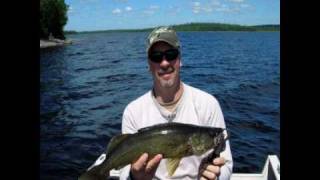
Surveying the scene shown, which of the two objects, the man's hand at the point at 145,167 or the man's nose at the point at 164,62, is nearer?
the man's hand at the point at 145,167

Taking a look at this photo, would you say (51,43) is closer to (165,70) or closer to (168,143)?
(165,70)

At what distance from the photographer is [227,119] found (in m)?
18.5

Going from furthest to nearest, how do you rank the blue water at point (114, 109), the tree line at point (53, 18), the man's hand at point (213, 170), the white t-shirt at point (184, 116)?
the tree line at point (53, 18), the blue water at point (114, 109), the white t-shirt at point (184, 116), the man's hand at point (213, 170)

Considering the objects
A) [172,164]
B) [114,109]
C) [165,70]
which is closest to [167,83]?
[165,70]

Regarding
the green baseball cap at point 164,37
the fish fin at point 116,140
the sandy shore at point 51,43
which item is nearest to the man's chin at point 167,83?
the green baseball cap at point 164,37

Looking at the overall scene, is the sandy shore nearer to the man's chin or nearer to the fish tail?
the man's chin

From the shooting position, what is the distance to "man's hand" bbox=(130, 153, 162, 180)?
4.39m

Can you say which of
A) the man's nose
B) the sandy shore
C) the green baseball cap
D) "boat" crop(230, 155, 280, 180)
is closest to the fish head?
the man's nose

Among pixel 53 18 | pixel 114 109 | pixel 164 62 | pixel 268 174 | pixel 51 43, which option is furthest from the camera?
pixel 53 18

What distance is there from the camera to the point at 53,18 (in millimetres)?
91125

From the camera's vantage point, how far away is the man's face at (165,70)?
4930 mm

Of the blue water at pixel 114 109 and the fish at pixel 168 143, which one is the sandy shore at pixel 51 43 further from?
the fish at pixel 168 143

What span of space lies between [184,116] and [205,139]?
0.56 m
